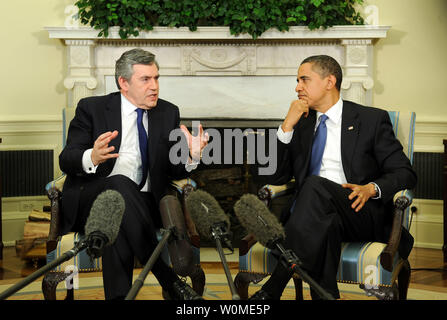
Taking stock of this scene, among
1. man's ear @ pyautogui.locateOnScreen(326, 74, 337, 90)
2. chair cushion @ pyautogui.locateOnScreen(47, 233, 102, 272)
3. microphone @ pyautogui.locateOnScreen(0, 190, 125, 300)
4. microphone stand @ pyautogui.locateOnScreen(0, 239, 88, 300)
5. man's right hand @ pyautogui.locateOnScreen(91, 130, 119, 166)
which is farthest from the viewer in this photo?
man's ear @ pyautogui.locateOnScreen(326, 74, 337, 90)

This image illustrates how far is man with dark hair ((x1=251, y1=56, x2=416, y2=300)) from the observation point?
2.28m

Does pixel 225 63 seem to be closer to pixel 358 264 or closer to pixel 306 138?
pixel 306 138

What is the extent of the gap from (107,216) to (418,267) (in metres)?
2.96

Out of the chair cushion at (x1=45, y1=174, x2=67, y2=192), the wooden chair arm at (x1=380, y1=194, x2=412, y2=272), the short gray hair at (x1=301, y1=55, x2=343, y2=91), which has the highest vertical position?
the short gray hair at (x1=301, y1=55, x2=343, y2=91)

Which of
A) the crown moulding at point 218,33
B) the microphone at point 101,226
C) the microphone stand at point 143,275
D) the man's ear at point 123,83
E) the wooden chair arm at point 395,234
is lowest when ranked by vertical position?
the wooden chair arm at point 395,234

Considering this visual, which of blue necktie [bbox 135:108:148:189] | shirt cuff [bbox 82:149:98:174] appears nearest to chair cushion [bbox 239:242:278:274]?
blue necktie [bbox 135:108:148:189]

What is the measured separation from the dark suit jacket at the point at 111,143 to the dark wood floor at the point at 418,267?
3.96 ft

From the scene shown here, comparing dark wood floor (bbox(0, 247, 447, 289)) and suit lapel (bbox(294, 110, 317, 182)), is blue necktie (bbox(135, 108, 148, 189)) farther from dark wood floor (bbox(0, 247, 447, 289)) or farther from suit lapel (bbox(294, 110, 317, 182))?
dark wood floor (bbox(0, 247, 447, 289))

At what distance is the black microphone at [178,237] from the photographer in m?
1.71

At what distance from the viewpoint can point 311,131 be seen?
9.07 feet

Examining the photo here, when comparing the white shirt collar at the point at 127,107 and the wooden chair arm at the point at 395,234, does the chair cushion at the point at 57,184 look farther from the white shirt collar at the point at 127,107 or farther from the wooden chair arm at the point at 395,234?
the wooden chair arm at the point at 395,234

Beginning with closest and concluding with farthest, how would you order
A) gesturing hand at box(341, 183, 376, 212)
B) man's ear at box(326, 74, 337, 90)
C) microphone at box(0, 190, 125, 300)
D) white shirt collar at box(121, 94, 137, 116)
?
microphone at box(0, 190, 125, 300), gesturing hand at box(341, 183, 376, 212), man's ear at box(326, 74, 337, 90), white shirt collar at box(121, 94, 137, 116)

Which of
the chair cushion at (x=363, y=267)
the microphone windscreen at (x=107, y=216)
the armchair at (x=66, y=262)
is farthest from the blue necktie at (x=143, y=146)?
the microphone windscreen at (x=107, y=216)

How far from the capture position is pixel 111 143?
279 centimetres
